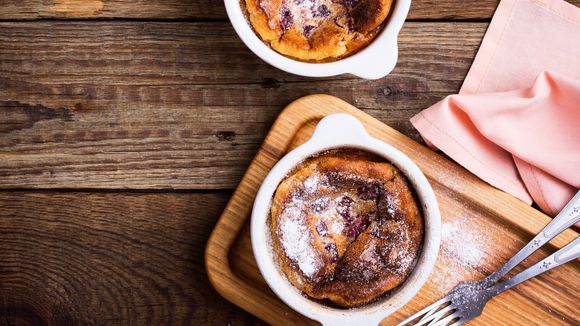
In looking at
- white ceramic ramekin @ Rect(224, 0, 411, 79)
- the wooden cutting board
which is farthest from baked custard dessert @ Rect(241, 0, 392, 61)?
the wooden cutting board

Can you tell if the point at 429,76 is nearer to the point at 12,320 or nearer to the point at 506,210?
the point at 506,210

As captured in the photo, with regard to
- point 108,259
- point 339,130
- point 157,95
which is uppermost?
point 339,130

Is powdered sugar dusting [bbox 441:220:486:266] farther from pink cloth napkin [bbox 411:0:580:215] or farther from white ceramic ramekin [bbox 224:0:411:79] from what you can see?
white ceramic ramekin [bbox 224:0:411:79]

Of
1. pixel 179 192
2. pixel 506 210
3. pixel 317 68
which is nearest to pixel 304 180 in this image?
pixel 317 68

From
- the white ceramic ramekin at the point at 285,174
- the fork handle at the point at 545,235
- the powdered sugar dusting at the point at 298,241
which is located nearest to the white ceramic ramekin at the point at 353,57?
the white ceramic ramekin at the point at 285,174

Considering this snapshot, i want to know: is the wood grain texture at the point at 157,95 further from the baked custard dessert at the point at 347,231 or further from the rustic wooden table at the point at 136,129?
the baked custard dessert at the point at 347,231

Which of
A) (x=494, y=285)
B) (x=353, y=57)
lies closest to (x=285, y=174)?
(x=353, y=57)

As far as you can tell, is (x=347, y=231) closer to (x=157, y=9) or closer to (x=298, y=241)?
(x=298, y=241)
